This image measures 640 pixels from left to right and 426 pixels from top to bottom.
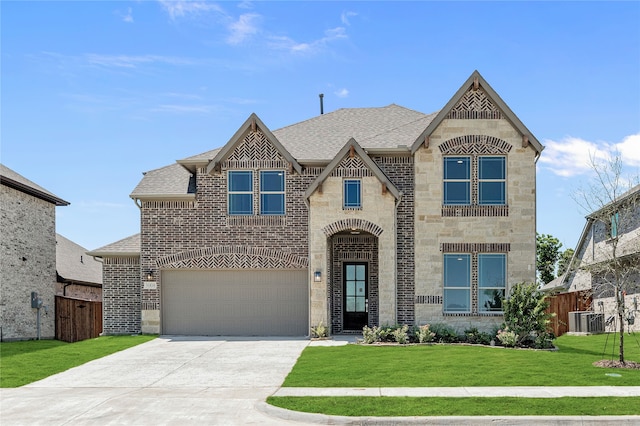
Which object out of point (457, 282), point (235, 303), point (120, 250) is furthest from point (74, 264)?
point (457, 282)

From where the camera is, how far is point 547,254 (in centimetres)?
6053

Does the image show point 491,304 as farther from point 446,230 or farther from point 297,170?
point 297,170

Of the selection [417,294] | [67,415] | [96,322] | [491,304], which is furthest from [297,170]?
[67,415]

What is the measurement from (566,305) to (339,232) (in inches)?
472

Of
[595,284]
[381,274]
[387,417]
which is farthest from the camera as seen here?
[595,284]

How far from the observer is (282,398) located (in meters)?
12.8

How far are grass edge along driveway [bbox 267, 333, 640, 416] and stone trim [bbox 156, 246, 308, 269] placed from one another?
15.2 feet

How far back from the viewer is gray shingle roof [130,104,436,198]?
2475 cm

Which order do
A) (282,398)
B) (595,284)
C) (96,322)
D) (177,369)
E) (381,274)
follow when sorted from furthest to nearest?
(595,284), (96,322), (381,274), (177,369), (282,398)

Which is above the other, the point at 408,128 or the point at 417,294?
the point at 408,128

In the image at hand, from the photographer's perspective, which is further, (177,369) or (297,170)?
(297,170)

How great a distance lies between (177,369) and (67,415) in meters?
5.31

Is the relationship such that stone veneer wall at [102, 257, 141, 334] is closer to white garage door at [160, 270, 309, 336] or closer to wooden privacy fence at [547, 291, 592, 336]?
white garage door at [160, 270, 309, 336]

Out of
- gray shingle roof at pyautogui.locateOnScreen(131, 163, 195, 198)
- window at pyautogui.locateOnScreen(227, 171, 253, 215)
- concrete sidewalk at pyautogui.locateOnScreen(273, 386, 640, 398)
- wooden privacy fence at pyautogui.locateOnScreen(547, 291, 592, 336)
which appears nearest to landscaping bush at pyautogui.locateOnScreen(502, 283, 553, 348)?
concrete sidewalk at pyautogui.locateOnScreen(273, 386, 640, 398)
